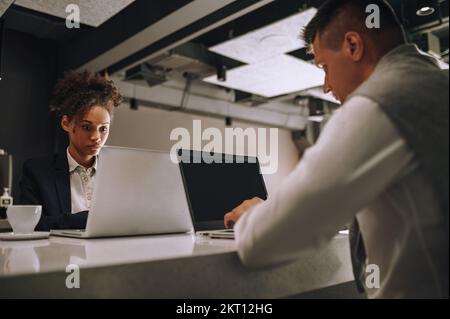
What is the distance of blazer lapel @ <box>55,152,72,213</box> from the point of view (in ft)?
6.46

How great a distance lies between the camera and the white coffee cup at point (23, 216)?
130 centimetres

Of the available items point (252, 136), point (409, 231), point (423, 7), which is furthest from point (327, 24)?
point (252, 136)

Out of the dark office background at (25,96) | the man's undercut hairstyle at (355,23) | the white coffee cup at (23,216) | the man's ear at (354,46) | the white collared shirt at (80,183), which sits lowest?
the white coffee cup at (23,216)

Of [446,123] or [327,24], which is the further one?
[327,24]

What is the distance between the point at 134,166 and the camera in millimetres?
1337

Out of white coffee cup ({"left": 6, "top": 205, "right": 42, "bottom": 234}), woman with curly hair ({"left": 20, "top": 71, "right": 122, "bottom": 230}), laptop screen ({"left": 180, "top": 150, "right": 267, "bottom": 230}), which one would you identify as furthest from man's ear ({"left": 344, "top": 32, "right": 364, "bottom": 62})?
woman with curly hair ({"left": 20, "top": 71, "right": 122, "bottom": 230})

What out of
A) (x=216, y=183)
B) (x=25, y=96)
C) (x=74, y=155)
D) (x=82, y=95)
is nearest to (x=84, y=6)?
(x=82, y=95)

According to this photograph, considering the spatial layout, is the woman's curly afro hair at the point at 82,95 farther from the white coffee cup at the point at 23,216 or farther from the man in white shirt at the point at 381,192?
the man in white shirt at the point at 381,192

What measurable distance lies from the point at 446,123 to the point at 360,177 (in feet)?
0.72

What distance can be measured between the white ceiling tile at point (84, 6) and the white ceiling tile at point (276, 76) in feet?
6.39

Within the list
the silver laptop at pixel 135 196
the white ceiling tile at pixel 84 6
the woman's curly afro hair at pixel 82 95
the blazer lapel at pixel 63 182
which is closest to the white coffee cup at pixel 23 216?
the silver laptop at pixel 135 196

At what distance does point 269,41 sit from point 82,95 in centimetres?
240

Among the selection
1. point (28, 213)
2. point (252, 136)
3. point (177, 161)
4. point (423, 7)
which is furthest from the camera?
point (252, 136)
